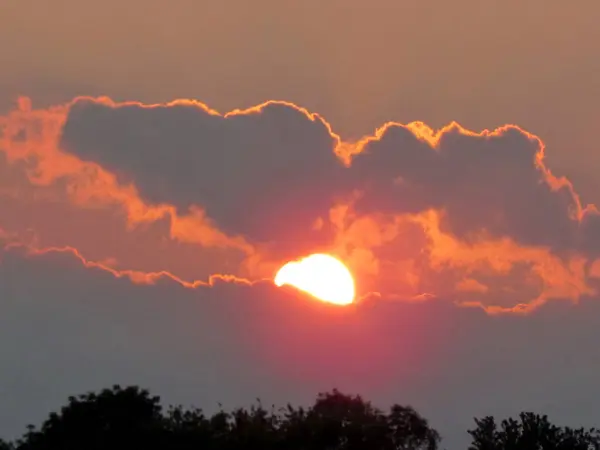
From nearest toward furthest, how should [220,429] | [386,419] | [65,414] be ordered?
1. [220,429]
2. [65,414]
3. [386,419]

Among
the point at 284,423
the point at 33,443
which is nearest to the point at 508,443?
the point at 284,423

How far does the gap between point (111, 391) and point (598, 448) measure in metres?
55.8

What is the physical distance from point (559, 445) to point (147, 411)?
4600 cm

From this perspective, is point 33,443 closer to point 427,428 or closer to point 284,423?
point 284,423

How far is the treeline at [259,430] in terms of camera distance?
127m

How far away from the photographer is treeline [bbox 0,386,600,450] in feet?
417

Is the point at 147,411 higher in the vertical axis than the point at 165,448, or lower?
higher

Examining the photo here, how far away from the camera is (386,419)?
150 metres

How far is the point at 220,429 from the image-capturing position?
131 metres

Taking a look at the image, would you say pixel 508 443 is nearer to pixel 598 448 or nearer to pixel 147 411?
pixel 598 448

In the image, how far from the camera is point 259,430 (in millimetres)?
129000

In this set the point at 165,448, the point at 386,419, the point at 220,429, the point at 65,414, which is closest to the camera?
the point at 165,448

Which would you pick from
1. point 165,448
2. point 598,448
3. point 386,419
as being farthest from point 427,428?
point 165,448

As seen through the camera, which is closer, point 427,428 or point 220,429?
point 220,429
